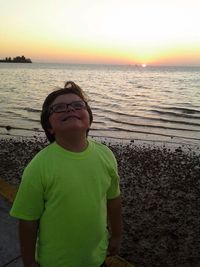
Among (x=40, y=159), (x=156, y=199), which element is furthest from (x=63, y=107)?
(x=156, y=199)

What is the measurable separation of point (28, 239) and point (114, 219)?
0.77 metres

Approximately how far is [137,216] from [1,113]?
17740 millimetres

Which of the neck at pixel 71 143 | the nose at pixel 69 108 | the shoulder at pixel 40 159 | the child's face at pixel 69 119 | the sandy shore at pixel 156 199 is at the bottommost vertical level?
the sandy shore at pixel 156 199

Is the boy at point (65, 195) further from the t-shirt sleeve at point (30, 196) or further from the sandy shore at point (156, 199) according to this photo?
the sandy shore at point (156, 199)

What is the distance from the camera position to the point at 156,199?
298 inches

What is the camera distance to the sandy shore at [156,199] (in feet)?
17.4

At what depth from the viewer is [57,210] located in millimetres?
2133

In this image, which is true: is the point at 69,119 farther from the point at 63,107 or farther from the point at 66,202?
the point at 66,202

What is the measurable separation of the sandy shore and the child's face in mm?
3471

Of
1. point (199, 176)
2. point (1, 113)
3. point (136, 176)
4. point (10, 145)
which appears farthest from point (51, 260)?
point (1, 113)

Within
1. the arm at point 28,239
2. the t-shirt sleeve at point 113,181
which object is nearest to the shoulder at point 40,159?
the arm at point 28,239

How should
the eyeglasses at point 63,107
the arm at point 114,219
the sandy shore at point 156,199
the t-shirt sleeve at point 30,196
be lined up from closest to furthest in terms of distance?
the t-shirt sleeve at point 30,196
the eyeglasses at point 63,107
the arm at point 114,219
the sandy shore at point 156,199

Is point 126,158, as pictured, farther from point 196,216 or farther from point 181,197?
point 196,216

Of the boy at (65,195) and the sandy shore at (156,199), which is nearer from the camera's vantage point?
the boy at (65,195)
